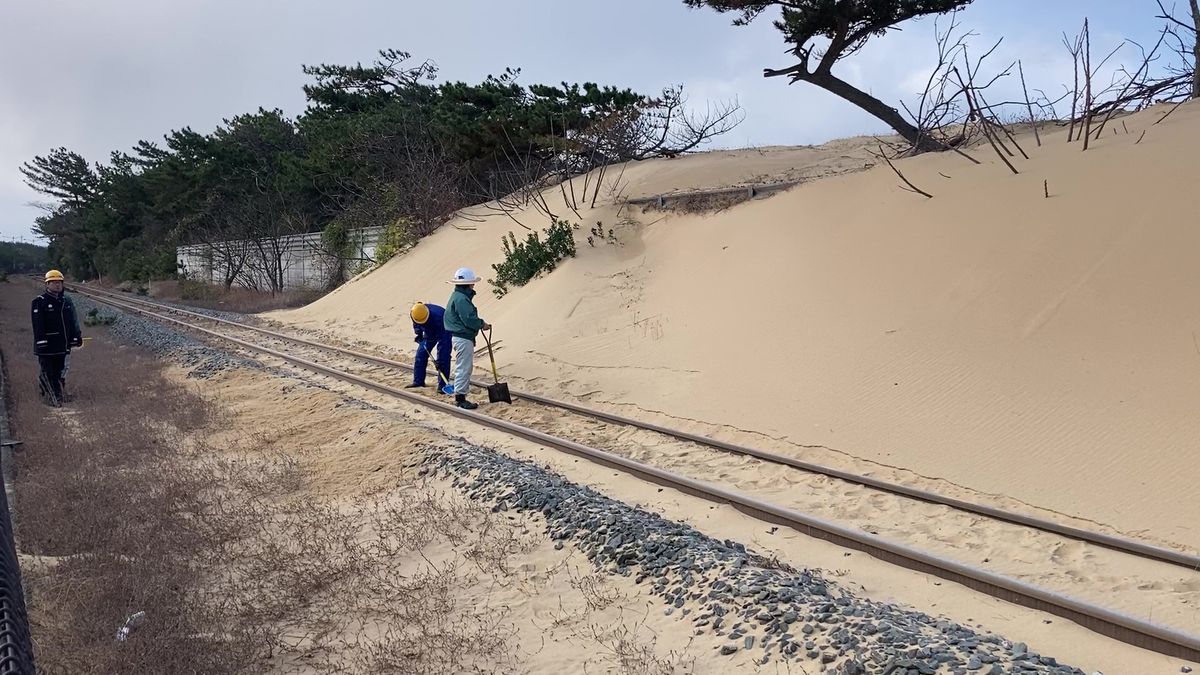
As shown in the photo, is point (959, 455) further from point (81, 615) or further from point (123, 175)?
point (123, 175)

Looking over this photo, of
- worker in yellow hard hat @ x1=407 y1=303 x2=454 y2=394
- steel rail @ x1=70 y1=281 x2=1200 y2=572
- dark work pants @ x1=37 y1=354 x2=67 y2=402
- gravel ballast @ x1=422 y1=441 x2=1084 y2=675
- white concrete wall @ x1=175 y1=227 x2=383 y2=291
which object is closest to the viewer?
gravel ballast @ x1=422 y1=441 x2=1084 y2=675

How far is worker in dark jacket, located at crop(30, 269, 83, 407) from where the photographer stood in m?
12.0

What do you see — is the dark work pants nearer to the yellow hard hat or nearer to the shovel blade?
the yellow hard hat

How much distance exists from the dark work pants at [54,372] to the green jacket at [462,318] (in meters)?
6.19

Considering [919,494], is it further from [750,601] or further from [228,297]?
Answer: [228,297]

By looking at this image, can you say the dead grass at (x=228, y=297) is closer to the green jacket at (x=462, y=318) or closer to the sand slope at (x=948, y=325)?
the sand slope at (x=948, y=325)

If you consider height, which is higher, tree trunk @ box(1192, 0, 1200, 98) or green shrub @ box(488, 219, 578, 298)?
tree trunk @ box(1192, 0, 1200, 98)

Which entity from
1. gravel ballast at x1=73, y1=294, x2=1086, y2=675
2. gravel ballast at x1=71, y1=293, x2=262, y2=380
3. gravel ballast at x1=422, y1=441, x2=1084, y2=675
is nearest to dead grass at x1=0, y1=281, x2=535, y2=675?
gravel ballast at x1=73, y1=294, x2=1086, y2=675

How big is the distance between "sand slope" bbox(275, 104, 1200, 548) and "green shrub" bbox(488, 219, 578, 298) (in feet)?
3.68

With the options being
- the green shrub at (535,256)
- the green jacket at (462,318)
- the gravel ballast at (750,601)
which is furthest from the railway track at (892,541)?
the green shrub at (535,256)

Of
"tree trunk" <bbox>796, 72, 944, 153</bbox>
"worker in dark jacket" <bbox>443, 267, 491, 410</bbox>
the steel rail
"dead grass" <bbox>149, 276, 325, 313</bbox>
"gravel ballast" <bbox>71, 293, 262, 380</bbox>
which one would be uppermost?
"tree trunk" <bbox>796, 72, 944, 153</bbox>

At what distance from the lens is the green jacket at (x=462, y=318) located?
11.1 m

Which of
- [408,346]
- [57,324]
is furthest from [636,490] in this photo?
[408,346]

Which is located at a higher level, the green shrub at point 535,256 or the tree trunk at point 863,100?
the tree trunk at point 863,100
